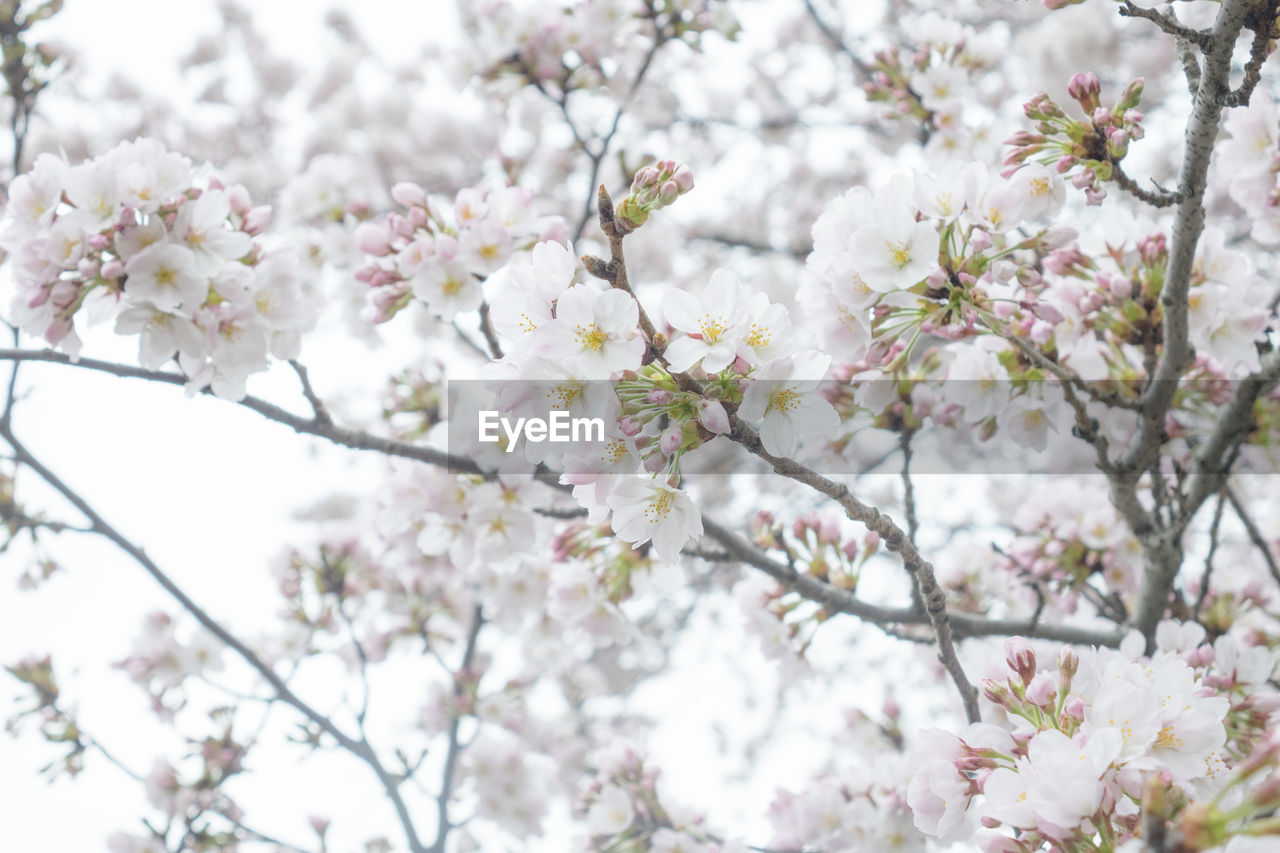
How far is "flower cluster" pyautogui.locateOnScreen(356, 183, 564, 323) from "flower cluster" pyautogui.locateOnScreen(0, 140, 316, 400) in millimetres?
370

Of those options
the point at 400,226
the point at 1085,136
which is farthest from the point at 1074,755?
the point at 400,226

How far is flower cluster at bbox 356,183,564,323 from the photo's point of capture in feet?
7.31

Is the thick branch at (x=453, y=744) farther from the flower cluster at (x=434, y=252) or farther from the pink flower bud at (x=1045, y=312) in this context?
the pink flower bud at (x=1045, y=312)

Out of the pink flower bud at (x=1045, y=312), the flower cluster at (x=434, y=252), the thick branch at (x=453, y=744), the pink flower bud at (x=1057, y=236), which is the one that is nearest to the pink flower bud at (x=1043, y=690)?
the pink flower bud at (x=1045, y=312)

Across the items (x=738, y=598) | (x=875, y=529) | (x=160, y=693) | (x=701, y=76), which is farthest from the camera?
(x=701, y=76)

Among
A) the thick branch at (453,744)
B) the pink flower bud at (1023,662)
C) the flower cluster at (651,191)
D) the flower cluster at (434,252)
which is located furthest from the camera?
the thick branch at (453,744)

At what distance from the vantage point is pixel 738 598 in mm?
2617

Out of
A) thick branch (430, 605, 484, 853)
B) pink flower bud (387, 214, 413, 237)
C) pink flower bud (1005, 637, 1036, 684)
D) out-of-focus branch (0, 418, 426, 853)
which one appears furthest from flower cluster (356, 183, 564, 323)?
thick branch (430, 605, 484, 853)

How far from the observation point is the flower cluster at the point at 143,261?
69.3 inches

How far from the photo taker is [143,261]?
1.75 metres

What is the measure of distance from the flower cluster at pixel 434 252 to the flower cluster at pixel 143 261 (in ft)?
1.22

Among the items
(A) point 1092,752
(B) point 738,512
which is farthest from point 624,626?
(B) point 738,512

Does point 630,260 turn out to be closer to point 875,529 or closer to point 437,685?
point 437,685

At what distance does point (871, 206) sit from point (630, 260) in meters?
5.55
